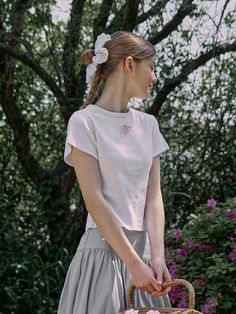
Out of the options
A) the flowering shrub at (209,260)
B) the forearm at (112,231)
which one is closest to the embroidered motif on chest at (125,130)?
the forearm at (112,231)

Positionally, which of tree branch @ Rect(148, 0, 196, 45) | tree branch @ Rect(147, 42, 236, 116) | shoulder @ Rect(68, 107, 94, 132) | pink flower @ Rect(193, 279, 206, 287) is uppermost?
tree branch @ Rect(148, 0, 196, 45)

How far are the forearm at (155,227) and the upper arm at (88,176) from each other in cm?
18

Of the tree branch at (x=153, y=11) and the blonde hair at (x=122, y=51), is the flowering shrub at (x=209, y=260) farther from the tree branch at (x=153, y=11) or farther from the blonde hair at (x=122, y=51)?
the blonde hair at (x=122, y=51)

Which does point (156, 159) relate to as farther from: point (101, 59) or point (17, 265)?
point (17, 265)

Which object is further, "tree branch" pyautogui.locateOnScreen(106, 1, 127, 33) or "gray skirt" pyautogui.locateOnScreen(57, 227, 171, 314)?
"tree branch" pyautogui.locateOnScreen(106, 1, 127, 33)

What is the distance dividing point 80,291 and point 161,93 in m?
3.06

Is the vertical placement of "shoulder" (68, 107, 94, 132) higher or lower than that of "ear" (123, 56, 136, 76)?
lower

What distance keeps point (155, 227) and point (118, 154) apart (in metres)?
0.23

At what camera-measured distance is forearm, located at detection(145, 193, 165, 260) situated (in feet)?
7.40

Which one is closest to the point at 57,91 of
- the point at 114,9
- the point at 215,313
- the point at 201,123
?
the point at 114,9

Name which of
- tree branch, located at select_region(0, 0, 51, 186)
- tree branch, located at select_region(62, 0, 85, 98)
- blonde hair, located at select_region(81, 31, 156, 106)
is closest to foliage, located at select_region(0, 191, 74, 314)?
tree branch, located at select_region(0, 0, 51, 186)

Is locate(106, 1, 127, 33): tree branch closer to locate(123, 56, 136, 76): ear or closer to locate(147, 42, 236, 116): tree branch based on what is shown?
locate(147, 42, 236, 116): tree branch

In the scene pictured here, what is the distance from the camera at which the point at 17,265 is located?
524 centimetres

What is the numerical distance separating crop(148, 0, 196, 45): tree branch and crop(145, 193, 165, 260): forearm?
291cm
